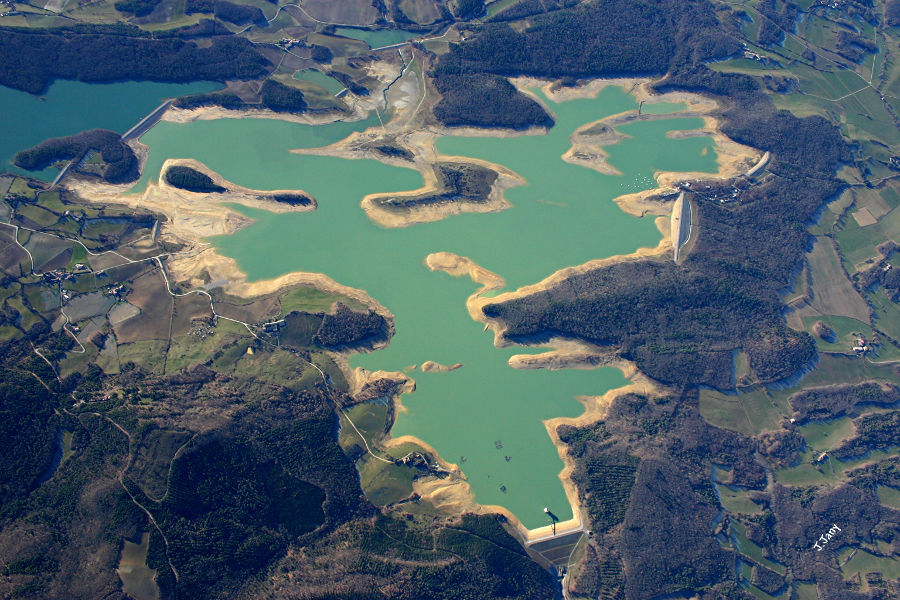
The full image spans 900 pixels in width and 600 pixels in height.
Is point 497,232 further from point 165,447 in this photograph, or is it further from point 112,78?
point 112,78

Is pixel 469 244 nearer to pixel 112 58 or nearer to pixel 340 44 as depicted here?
pixel 340 44

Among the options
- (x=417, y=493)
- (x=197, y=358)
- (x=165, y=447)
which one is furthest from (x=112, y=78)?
(x=417, y=493)

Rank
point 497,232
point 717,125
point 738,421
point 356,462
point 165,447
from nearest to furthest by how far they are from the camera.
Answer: point 165,447
point 356,462
point 738,421
point 497,232
point 717,125

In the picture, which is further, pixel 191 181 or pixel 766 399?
pixel 191 181

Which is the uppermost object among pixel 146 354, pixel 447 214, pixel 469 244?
pixel 447 214

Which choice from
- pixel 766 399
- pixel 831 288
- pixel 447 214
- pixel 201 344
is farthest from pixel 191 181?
pixel 831 288

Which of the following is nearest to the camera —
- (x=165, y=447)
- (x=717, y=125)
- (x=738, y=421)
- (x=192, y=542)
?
(x=192, y=542)
